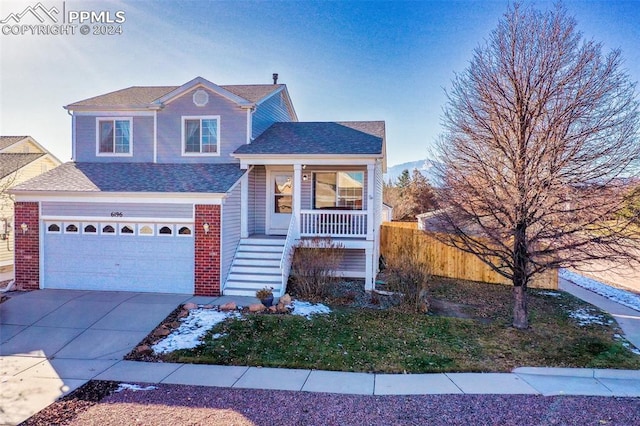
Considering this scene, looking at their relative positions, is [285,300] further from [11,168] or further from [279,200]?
[11,168]

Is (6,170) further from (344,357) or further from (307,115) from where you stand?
(344,357)

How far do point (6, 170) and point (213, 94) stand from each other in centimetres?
1088

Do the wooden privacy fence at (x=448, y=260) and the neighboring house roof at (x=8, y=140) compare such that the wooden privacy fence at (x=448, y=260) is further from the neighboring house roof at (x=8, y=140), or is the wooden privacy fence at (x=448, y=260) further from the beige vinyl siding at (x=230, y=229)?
the neighboring house roof at (x=8, y=140)

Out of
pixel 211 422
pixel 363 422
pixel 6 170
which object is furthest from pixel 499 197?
pixel 6 170

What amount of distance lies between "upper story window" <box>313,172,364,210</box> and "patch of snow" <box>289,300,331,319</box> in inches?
179

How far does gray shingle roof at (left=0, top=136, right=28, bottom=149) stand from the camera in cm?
2000

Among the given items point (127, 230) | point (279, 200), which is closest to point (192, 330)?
point (127, 230)

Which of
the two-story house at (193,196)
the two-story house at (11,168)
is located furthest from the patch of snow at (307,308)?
the two-story house at (11,168)

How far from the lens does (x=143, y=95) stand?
48.9ft

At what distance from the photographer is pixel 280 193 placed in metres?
14.0

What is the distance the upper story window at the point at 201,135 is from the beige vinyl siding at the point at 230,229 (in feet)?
7.46

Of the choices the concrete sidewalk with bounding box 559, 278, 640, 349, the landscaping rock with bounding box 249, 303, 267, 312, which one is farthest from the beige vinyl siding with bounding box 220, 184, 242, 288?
the concrete sidewalk with bounding box 559, 278, 640, 349

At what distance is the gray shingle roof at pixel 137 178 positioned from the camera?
35.6ft

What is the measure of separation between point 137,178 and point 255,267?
15.3 ft
